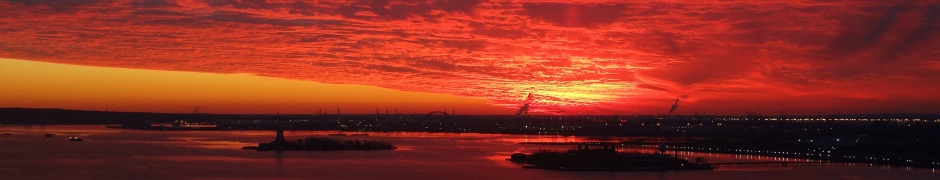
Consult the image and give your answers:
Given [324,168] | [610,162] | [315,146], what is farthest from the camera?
[315,146]

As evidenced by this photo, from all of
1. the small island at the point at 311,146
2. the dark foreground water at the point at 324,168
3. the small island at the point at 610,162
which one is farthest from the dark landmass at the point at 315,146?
the small island at the point at 610,162

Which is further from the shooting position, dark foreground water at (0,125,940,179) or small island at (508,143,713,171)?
small island at (508,143,713,171)

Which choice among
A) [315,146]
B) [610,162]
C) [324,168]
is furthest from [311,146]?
[610,162]

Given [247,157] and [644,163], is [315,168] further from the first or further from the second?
[644,163]

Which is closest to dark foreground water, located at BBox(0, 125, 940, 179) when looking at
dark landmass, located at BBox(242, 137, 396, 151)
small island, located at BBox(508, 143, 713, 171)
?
small island, located at BBox(508, 143, 713, 171)

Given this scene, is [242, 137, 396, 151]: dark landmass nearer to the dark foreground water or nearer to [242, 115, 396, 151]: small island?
[242, 115, 396, 151]: small island

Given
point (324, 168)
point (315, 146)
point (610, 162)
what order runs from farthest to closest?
1. point (315, 146)
2. point (324, 168)
3. point (610, 162)

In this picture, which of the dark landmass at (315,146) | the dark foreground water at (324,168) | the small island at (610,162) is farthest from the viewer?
the dark landmass at (315,146)

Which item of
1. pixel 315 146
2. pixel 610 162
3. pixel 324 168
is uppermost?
pixel 315 146

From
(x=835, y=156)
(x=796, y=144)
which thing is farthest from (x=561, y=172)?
(x=796, y=144)

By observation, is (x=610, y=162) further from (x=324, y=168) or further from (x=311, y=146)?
(x=311, y=146)

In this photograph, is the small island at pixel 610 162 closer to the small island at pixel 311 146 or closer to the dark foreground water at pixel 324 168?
the dark foreground water at pixel 324 168

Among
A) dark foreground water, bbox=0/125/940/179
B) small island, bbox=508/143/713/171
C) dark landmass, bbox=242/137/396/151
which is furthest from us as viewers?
dark landmass, bbox=242/137/396/151
